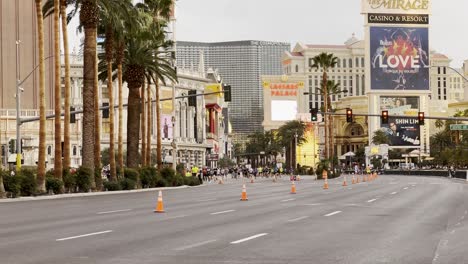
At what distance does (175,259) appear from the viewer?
13312 millimetres

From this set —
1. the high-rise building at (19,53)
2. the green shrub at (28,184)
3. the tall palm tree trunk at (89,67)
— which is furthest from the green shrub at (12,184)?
the high-rise building at (19,53)

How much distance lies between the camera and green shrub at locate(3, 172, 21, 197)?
41.5 meters

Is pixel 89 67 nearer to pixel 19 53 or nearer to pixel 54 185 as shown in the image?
pixel 54 185

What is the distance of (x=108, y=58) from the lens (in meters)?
57.9

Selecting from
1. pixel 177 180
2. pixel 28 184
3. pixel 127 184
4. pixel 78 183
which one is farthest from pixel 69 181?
pixel 177 180

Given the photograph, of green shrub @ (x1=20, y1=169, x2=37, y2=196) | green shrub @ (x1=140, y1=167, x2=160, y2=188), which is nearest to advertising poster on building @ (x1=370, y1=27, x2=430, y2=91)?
green shrub @ (x1=140, y1=167, x2=160, y2=188)

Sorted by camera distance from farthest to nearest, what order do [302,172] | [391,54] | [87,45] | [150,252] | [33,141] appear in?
[391,54]
[302,172]
[33,141]
[87,45]
[150,252]

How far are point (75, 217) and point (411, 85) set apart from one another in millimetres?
171990

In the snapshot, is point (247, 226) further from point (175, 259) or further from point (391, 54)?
point (391, 54)

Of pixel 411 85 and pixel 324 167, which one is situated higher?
pixel 411 85

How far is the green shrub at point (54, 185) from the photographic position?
4506 centimetres

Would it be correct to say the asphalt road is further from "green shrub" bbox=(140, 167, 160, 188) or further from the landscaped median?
"green shrub" bbox=(140, 167, 160, 188)

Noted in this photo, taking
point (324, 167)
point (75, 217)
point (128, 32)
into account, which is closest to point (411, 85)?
point (324, 167)

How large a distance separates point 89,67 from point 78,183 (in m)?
6.70
